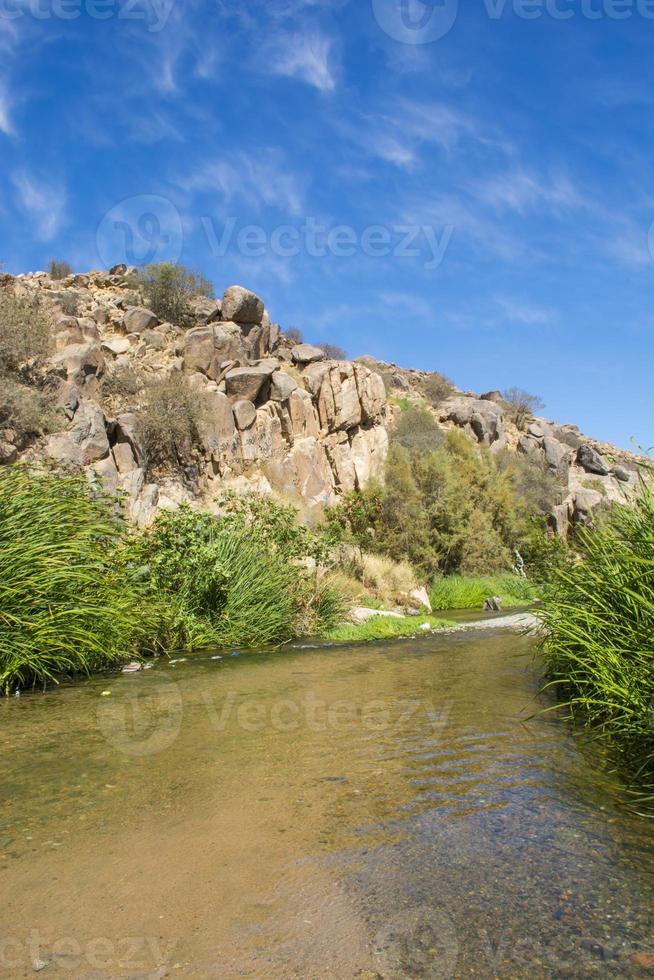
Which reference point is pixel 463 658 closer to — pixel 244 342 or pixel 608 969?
pixel 608 969

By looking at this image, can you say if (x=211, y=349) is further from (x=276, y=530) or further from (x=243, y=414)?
(x=276, y=530)

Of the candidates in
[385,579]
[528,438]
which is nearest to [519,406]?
[528,438]

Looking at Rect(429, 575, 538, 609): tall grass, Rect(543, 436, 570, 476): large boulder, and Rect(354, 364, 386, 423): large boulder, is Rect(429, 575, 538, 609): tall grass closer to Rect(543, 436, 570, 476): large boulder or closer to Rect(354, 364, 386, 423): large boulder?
Rect(354, 364, 386, 423): large boulder

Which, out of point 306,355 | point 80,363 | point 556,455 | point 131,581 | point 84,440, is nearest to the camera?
point 131,581

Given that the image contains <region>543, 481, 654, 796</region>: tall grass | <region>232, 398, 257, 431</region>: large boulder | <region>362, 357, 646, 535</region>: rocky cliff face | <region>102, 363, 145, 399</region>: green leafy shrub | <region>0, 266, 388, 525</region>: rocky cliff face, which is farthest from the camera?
<region>362, 357, 646, 535</region>: rocky cliff face

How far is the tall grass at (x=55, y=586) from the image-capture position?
23.8ft

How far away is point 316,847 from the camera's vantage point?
11.0ft

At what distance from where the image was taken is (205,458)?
87.8 ft

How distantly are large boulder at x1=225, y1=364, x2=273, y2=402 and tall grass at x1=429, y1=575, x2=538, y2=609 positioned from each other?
11.7 m

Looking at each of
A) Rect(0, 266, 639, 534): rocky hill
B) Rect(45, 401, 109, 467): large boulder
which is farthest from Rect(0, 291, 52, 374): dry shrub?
Rect(45, 401, 109, 467): large boulder

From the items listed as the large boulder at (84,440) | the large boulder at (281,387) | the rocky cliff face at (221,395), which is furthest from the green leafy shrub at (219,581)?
the large boulder at (281,387)

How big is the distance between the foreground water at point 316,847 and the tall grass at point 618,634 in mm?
353

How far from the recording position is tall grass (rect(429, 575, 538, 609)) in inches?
880

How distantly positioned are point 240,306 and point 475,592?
62.4 feet
